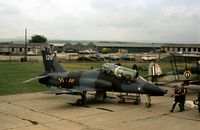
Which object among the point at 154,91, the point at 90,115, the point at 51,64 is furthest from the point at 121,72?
the point at 51,64

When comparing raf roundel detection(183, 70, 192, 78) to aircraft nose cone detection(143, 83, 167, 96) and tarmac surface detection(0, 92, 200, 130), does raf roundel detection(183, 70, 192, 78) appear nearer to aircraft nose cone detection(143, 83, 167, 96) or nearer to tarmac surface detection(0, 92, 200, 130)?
tarmac surface detection(0, 92, 200, 130)

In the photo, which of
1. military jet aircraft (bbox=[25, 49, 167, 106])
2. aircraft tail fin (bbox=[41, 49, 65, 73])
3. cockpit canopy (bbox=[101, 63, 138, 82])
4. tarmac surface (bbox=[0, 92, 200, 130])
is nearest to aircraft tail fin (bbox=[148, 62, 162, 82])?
tarmac surface (bbox=[0, 92, 200, 130])

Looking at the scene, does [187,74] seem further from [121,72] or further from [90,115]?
[90,115]

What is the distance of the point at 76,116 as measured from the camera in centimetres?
1512

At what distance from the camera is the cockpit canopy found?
60.3ft

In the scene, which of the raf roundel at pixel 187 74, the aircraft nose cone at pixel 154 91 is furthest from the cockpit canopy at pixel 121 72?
the raf roundel at pixel 187 74

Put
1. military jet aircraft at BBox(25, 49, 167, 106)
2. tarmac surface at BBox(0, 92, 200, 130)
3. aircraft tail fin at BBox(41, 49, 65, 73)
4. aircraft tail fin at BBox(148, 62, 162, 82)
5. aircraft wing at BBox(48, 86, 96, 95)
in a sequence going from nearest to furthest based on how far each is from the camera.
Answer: tarmac surface at BBox(0, 92, 200, 130), aircraft wing at BBox(48, 86, 96, 95), military jet aircraft at BBox(25, 49, 167, 106), aircraft tail fin at BBox(41, 49, 65, 73), aircraft tail fin at BBox(148, 62, 162, 82)

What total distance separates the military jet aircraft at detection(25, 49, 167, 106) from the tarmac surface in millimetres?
732

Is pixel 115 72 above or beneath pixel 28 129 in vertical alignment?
above

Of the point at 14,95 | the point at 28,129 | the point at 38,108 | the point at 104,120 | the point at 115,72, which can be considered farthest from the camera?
the point at 14,95

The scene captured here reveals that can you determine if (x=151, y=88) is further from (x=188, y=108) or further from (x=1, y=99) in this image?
(x=1, y=99)

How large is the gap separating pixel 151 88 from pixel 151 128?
4.75 metres

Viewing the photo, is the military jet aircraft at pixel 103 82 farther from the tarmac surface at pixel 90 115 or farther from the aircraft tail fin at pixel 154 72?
the aircraft tail fin at pixel 154 72

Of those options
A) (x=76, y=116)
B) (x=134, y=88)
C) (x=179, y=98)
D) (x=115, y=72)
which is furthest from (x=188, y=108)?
(x=76, y=116)
